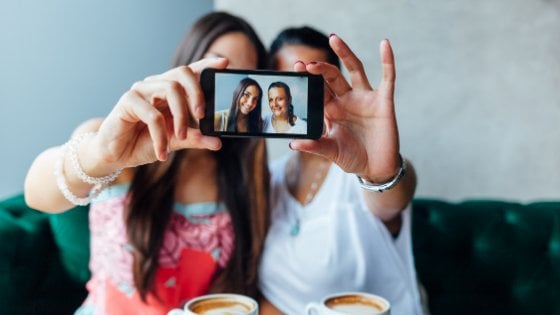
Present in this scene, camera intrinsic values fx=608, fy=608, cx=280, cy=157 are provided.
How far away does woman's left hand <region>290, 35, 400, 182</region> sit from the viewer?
0.73 m

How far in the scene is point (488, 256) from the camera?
125 centimetres

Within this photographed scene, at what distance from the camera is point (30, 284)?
1.09 m

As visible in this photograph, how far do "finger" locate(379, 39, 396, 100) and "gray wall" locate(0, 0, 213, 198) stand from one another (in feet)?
2.76

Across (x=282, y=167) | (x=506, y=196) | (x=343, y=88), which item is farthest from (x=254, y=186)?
(x=506, y=196)

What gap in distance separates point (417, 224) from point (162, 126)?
0.75 m

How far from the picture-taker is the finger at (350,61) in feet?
2.29

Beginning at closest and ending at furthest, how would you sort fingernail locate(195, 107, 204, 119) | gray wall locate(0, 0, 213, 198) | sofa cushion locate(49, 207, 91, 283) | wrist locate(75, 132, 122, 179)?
fingernail locate(195, 107, 204, 119)
wrist locate(75, 132, 122, 179)
sofa cushion locate(49, 207, 91, 283)
gray wall locate(0, 0, 213, 198)

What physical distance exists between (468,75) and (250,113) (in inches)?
36.7

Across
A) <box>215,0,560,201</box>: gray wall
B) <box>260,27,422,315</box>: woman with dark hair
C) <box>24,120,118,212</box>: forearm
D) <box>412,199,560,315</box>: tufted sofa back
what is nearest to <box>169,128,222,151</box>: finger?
<box>24,120,118,212</box>: forearm

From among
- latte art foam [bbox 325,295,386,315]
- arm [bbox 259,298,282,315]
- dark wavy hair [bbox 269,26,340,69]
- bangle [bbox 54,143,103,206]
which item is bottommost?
arm [bbox 259,298,282,315]

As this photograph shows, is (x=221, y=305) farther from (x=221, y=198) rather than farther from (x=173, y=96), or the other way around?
(x=221, y=198)

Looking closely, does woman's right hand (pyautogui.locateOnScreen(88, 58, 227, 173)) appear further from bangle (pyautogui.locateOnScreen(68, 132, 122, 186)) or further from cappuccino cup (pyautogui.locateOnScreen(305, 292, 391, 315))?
cappuccino cup (pyautogui.locateOnScreen(305, 292, 391, 315))

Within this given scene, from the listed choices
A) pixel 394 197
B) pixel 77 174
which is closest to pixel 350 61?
pixel 394 197

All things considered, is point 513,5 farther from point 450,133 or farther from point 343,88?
point 343,88
